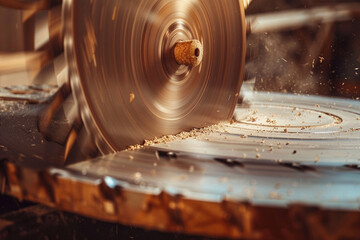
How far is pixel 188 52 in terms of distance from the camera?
4.32ft

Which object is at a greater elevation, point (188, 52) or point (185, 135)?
point (188, 52)

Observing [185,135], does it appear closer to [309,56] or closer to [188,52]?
[188,52]

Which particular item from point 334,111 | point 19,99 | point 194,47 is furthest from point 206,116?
point 19,99

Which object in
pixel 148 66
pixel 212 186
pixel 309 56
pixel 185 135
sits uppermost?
pixel 309 56

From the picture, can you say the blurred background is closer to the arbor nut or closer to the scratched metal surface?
the arbor nut

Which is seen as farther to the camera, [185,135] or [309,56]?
[309,56]

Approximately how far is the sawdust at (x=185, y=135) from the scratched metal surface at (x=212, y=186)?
0.05 meters

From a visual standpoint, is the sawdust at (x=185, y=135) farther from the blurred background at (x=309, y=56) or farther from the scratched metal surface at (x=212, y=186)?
the blurred background at (x=309, y=56)

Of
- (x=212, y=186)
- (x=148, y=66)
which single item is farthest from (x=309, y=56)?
(x=212, y=186)

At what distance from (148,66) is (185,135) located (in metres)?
0.31

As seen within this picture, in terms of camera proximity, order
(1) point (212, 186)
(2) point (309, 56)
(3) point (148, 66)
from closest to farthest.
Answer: (1) point (212, 186) < (3) point (148, 66) < (2) point (309, 56)

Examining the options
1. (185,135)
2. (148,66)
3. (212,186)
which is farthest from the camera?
(185,135)

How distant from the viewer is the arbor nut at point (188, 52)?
1.31 meters

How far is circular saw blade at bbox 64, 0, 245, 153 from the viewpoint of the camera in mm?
1049
